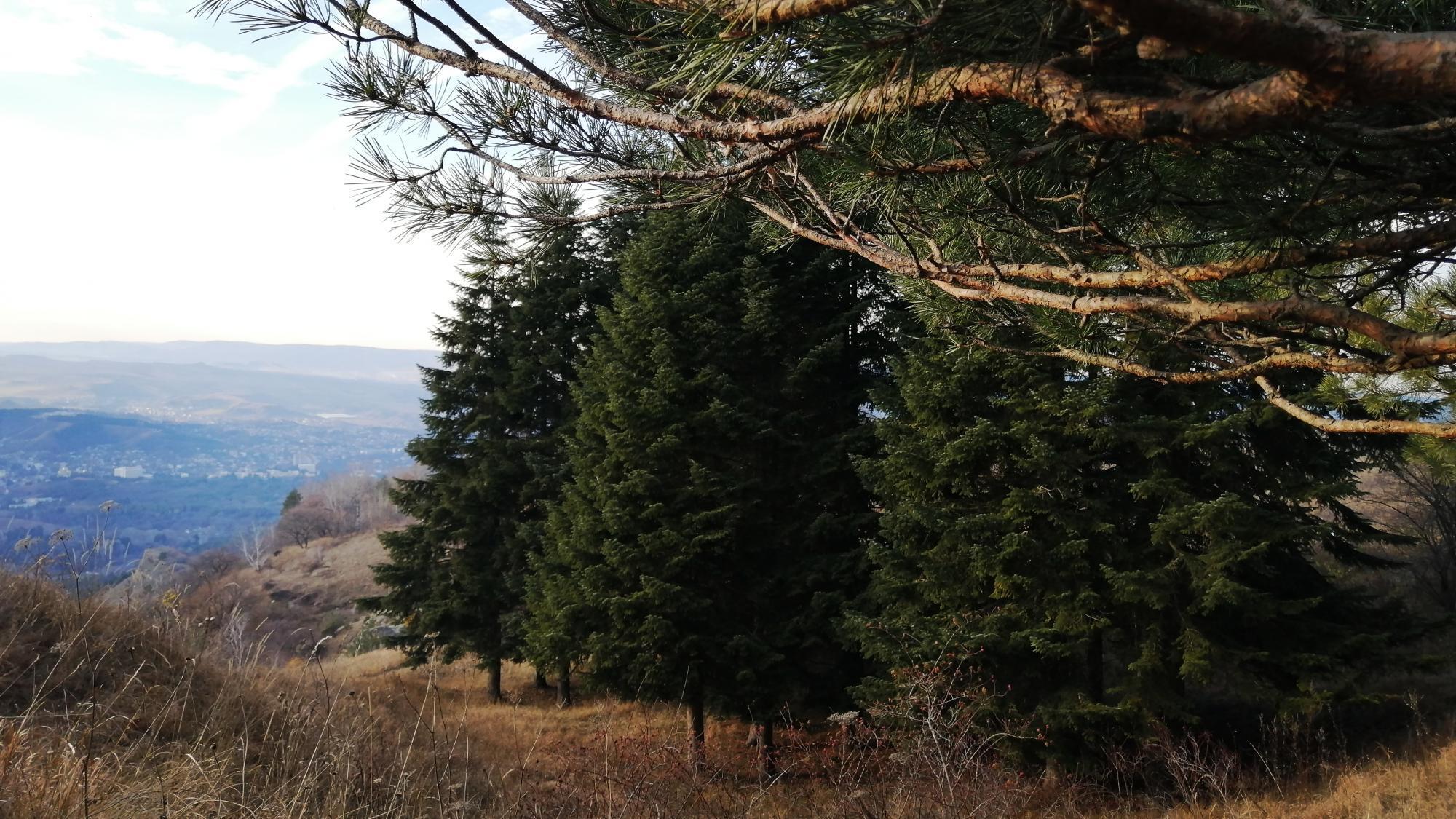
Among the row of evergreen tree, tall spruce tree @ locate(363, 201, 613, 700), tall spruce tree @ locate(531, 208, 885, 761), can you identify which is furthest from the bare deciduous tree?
tall spruce tree @ locate(531, 208, 885, 761)

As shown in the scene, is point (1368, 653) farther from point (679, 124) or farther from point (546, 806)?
point (679, 124)

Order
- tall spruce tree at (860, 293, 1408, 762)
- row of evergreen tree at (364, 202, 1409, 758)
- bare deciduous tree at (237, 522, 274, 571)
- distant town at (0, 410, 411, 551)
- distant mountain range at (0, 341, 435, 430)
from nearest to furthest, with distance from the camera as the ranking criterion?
tall spruce tree at (860, 293, 1408, 762), row of evergreen tree at (364, 202, 1409, 758), bare deciduous tree at (237, 522, 274, 571), distant town at (0, 410, 411, 551), distant mountain range at (0, 341, 435, 430)

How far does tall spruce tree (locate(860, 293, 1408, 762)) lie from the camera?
7.83 meters

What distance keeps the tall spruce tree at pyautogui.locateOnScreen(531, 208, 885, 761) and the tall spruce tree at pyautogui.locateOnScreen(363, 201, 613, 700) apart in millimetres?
2362

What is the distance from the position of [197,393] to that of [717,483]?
176890 millimetres

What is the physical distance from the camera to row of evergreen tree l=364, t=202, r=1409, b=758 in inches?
316

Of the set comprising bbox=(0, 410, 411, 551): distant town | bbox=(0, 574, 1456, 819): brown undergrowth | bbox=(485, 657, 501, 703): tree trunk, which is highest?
bbox=(0, 574, 1456, 819): brown undergrowth

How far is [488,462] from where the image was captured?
13.7m

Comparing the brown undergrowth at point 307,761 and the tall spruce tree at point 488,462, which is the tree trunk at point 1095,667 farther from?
the tall spruce tree at point 488,462

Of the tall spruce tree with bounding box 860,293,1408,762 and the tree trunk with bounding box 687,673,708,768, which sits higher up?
the tall spruce tree with bounding box 860,293,1408,762

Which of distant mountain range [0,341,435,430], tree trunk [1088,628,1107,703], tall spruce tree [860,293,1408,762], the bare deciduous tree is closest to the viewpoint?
tall spruce tree [860,293,1408,762]

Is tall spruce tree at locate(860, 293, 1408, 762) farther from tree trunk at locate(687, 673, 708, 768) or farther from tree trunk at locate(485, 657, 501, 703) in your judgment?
tree trunk at locate(485, 657, 501, 703)

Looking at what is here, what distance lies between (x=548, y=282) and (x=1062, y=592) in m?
10.1

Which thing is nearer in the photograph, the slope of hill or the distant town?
the distant town
